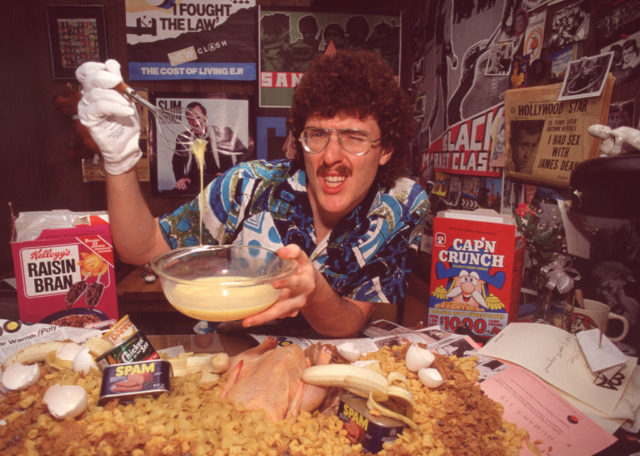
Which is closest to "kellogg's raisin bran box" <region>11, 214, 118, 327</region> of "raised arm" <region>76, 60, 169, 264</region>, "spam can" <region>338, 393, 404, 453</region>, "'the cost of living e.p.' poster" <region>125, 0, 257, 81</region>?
"raised arm" <region>76, 60, 169, 264</region>

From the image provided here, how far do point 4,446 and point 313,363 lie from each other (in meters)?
0.75

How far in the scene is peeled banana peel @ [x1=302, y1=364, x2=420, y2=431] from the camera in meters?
0.90

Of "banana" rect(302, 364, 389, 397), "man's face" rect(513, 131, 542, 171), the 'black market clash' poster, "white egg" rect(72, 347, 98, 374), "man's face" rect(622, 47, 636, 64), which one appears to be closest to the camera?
"banana" rect(302, 364, 389, 397)

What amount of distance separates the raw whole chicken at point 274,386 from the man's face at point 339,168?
653 mm

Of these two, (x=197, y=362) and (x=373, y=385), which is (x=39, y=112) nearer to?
(x=197, y=362)

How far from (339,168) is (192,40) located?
2.00 m

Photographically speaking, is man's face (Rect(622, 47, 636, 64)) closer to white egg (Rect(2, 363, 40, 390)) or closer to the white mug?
the white mug

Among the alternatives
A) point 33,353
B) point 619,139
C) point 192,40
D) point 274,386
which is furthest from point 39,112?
point 619,139

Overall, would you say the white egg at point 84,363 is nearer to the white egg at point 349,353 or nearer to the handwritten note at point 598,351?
the white egg at point 349,353

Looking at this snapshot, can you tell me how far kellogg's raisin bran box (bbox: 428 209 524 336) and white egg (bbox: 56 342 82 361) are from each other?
1317mm

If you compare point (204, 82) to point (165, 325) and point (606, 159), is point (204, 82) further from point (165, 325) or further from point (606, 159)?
point (606, 159)

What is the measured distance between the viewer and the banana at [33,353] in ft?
3.75

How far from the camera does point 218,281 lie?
0.94m

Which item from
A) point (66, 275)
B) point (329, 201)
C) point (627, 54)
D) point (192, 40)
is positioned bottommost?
point (66, 275)
